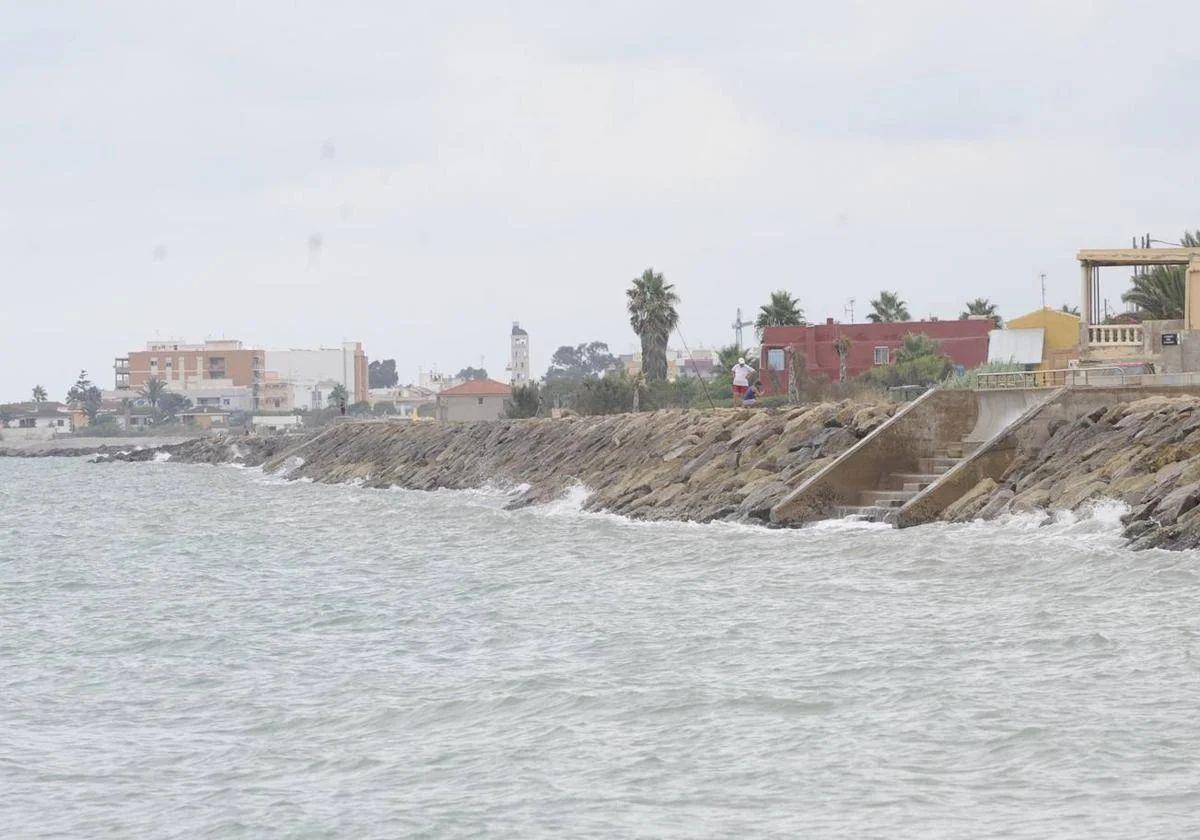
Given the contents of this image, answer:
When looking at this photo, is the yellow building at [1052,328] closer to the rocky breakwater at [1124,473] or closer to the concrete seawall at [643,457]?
the concrete seawall at [643,457]

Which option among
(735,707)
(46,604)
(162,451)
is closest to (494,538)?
(46,604)

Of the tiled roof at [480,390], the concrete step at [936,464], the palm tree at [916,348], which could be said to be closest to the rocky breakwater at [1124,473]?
the concrete step at [936,464]

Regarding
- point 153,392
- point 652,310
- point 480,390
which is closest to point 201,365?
point 153,392

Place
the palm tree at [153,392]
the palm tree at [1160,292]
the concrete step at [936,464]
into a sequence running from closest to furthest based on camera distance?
the concrete step at [936,464], the palm tree at [1160,292], the palm tree at [153,392]

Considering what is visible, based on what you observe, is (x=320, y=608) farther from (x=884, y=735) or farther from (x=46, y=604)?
(x=884, y=735)

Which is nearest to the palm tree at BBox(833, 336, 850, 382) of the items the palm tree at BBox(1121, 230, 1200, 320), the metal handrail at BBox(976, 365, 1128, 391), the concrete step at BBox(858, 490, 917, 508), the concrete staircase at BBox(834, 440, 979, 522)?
the palm tree at BBox(1121, 230, 1200, 320)

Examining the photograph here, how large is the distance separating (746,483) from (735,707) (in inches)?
769

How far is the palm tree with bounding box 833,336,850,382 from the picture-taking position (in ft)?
234

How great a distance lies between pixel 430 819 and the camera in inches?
435

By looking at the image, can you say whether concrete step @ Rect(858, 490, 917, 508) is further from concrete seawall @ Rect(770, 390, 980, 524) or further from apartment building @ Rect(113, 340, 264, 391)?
apartment building @ Rect(113, 340, 264, 391)

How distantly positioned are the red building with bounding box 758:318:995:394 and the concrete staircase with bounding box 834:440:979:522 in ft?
138

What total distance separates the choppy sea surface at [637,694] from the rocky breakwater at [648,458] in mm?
5553

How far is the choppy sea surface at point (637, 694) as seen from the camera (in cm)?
1112

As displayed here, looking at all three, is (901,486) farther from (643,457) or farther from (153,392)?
(153,392)
